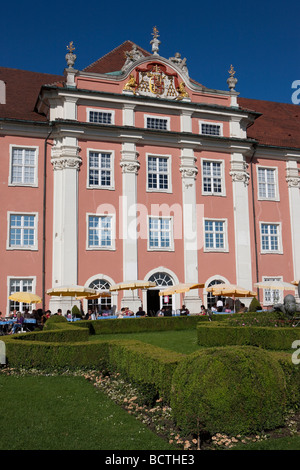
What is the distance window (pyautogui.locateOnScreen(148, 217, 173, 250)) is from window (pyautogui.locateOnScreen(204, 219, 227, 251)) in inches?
98.9

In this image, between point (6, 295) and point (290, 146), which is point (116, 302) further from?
point (290, 146)

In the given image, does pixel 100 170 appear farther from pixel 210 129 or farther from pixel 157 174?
pixel 210 129

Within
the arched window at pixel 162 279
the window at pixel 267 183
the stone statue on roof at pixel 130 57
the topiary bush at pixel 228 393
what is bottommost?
the topiary bush at pixel 228 393

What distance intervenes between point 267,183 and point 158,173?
332 inches

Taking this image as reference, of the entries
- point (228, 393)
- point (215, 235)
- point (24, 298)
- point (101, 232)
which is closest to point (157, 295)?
point (101, 232)

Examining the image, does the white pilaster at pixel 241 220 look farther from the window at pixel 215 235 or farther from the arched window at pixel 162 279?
the arched window at pixel 162 279

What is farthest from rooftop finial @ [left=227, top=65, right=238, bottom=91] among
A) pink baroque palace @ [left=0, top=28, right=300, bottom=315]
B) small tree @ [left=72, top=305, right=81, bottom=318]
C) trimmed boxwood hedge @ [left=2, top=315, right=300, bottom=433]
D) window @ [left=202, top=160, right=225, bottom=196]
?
trimmed boxwood hedge @ [left=2, top=315, right=300, bottom=433]

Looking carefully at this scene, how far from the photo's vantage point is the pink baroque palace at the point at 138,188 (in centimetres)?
2916

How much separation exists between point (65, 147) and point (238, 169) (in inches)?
469

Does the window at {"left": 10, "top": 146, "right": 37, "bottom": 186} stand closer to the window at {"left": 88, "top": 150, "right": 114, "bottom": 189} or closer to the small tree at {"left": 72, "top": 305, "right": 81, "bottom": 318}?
the window at {"left": 88, "top": 150, "right": 114, "bottom": 189}

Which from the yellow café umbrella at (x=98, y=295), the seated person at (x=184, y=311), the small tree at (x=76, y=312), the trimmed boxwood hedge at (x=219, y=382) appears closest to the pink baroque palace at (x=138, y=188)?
the yellow café umbrella at (x=98, y=295)

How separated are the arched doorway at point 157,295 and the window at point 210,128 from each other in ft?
33.6

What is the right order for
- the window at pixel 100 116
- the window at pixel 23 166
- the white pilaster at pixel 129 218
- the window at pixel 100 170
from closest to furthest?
the white pilaster at pixel 129 218, the window at pixel 23 166, the window at pixel 100 170, the window at pixel 100 116

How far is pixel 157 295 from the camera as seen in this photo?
1222 inches
